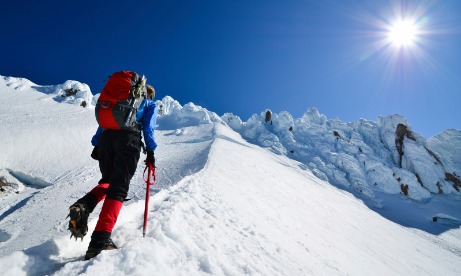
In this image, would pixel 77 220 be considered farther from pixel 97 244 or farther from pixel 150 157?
pixel 150 157

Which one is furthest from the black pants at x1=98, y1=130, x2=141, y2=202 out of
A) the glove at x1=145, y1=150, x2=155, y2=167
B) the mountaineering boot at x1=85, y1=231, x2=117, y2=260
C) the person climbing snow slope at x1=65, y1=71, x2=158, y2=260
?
the mountaineering boot at x1=85, y1=231, x2=117, y2=260

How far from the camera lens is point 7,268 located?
8.16ft

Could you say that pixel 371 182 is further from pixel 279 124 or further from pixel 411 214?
pixel 279 124

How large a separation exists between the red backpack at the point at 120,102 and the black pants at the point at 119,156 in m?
0.13

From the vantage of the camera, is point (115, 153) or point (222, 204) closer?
point (115, 153)

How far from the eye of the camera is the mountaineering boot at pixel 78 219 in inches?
122

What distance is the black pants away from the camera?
11.4ft

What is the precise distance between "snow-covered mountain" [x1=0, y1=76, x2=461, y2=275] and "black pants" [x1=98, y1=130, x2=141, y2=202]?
0.77 meters

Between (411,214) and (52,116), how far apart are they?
4211 centimetres

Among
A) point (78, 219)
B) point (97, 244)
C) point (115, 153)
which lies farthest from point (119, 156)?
point (97, 244)

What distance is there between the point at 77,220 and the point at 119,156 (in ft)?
3.00

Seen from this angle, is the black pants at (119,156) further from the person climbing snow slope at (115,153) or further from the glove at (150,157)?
the glove at (150,157)

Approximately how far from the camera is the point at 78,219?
314cm

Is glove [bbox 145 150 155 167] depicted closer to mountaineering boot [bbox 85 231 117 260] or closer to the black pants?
the black pants
